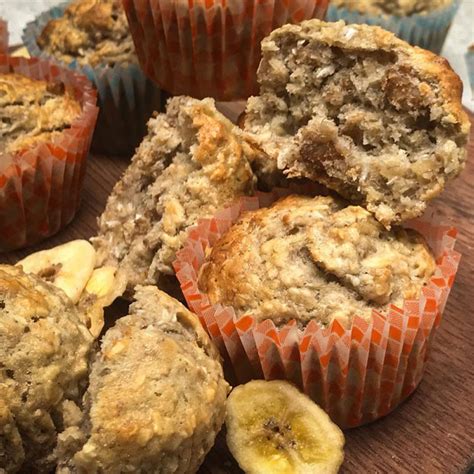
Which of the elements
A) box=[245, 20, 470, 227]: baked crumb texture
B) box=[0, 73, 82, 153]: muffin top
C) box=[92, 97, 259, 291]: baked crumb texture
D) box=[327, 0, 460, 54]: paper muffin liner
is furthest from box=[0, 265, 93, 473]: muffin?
box=[327, 0, 460, 54]: paper muffin liner

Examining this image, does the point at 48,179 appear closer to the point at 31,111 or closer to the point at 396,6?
the point at 31,111

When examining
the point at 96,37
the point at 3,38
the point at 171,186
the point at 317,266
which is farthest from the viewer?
the point at 3,38

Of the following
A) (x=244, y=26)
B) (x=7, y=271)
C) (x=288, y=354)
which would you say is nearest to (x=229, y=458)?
(x=288, y=354)

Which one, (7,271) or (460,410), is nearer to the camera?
(7,271)

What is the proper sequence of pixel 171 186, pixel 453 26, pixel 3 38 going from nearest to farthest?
pixel 171 186, pixel 3 38, pixel 453 26

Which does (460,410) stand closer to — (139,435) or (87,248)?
(139,435)

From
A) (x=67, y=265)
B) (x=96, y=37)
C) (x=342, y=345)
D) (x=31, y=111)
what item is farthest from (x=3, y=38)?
(x=342, y=345)
